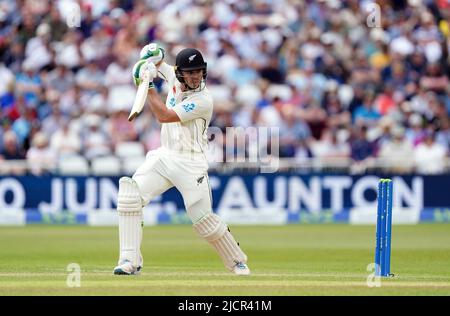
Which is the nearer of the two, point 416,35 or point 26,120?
point 26,120

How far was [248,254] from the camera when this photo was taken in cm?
1334

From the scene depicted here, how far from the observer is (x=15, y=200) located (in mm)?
17984

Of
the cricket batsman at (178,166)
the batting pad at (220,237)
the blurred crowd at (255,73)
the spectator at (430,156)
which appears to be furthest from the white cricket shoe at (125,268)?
the spectator at (430,156)

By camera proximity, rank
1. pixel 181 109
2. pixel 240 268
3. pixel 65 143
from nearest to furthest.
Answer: pixel 181 109
pixel 240 268
pixel 65 143

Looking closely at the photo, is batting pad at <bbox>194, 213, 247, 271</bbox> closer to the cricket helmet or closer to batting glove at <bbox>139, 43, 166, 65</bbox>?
the cricket helmet

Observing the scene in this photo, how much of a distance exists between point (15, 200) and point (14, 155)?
2.32 feet

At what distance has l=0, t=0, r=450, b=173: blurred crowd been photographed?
18203 mm

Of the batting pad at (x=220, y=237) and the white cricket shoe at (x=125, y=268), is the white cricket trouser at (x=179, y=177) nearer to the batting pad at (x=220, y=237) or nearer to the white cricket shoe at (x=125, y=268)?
the batting pad at (x=220, y=237)

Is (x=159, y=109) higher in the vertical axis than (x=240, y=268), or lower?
higher

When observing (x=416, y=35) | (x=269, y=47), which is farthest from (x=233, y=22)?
(x=416, y=35)

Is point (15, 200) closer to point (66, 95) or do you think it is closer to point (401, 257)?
point (66, 95)

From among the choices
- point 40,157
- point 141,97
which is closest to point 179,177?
point 141,97

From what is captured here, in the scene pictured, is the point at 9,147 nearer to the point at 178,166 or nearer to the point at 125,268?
the point at 178,166

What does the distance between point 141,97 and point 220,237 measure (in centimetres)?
138
